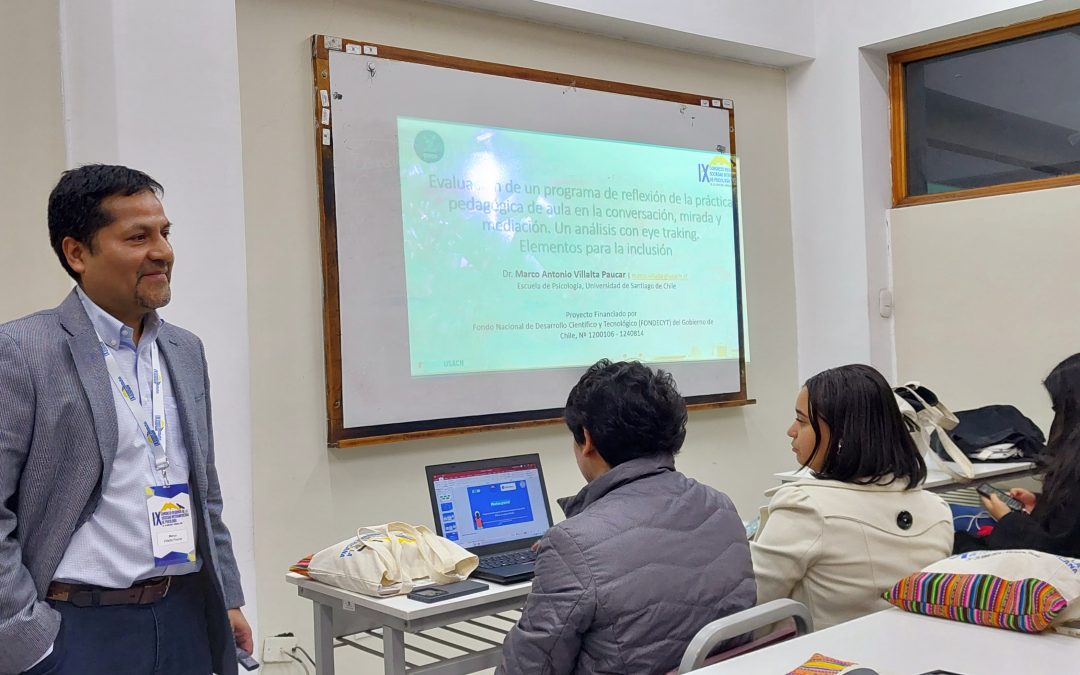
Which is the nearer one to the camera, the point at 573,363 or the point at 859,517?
the point at 859,517

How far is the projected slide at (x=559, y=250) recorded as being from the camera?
3553mm

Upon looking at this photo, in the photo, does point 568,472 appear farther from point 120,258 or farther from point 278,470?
point 120,258

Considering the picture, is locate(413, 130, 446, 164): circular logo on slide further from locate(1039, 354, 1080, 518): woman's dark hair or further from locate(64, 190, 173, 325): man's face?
locate(1039, 354, 1080, 518): woman's dark hair

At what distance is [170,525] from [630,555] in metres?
0.84

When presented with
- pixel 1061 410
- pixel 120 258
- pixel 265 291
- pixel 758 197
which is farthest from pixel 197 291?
pixel 758 197

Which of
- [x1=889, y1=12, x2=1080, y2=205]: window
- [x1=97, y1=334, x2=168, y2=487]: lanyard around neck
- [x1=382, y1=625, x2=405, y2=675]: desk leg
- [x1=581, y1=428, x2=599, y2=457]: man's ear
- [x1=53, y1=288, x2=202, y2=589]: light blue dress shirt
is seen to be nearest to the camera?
[x1=53, y1=288, x2=202, y2=589]: light blue dress shirt

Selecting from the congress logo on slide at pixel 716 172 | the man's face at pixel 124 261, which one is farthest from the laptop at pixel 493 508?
the congress logo on slide at pixel 716 172

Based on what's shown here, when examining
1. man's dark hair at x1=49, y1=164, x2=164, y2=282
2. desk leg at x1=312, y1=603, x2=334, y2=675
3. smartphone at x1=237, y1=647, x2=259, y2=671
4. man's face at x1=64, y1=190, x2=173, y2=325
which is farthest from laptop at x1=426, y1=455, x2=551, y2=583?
man's dark hair at x1=49, y1=164, x2=164, y2=282

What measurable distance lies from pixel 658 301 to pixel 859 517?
2.23 m

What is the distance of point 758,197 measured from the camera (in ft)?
15.6

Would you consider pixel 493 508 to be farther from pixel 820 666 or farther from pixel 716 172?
pixel 716 172

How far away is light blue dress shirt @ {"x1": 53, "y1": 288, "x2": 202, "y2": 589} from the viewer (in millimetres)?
1714

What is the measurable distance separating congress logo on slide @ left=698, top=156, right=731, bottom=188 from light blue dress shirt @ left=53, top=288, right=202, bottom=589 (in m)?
3.04

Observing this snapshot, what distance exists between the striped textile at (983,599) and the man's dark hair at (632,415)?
51 cm
